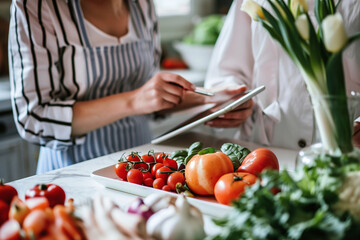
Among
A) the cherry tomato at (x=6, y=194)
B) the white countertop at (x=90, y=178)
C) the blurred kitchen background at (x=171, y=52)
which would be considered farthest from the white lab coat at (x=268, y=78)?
the cherry tomato at (x=6, y=194)

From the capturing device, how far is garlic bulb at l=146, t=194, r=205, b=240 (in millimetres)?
626

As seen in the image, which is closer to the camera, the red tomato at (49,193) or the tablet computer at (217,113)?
the red tomato at (49,193)

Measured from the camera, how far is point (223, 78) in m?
1.54

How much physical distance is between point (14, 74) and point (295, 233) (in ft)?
3.60

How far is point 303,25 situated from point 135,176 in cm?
49

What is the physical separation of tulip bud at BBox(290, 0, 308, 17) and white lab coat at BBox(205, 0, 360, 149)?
0.63m

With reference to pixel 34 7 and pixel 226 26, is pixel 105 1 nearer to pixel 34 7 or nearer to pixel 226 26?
pixel 34 7

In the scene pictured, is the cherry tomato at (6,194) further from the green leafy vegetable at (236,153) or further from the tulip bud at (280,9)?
the tulip bud at (280,9)

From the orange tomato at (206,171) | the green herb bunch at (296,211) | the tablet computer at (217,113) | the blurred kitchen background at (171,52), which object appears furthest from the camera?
the blurred kitchen background at (171,52)

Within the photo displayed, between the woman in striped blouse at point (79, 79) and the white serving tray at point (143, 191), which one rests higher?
the woman in striped blouse at point (79, 79)

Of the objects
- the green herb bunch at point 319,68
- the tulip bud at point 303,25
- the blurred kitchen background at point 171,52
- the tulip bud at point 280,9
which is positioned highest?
the tulip bud at point 280,9

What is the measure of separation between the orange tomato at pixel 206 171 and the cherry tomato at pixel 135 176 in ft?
0.38

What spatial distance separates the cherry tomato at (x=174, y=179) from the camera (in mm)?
939

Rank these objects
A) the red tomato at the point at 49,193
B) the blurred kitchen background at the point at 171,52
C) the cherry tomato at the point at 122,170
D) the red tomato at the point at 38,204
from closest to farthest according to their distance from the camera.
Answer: the red tomato at the point at 38,204, the red tomato at the point at 49,193, the cherry tomato at the point at 122,170, the blurred kitchen background at the point at 171,52
